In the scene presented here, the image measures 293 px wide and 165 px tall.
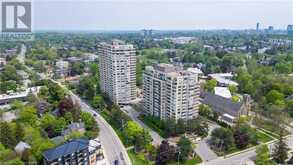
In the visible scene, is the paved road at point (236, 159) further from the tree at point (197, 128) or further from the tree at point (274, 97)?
the tree at point (274, 97)

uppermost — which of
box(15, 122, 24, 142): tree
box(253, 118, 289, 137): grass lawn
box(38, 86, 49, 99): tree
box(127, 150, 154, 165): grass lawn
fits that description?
box(38, 86, 49, 99): tree

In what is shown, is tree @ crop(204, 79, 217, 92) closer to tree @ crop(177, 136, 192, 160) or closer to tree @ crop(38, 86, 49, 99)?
tree @ crop(177, 136, 192, 160)

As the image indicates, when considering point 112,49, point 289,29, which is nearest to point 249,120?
point 112,49

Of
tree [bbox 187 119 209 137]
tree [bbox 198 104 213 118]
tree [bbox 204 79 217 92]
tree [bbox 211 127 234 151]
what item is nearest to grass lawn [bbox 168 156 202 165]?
tree [bbox 211 127 234 151]

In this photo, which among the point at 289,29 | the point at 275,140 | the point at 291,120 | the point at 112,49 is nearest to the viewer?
the point at 275,140

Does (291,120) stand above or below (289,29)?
below

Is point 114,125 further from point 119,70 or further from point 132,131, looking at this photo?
point 119,70

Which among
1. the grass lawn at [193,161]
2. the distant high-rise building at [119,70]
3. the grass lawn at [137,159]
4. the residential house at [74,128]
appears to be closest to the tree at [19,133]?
the residential house at [74,128]

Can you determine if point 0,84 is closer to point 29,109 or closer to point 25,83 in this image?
point 25,83
